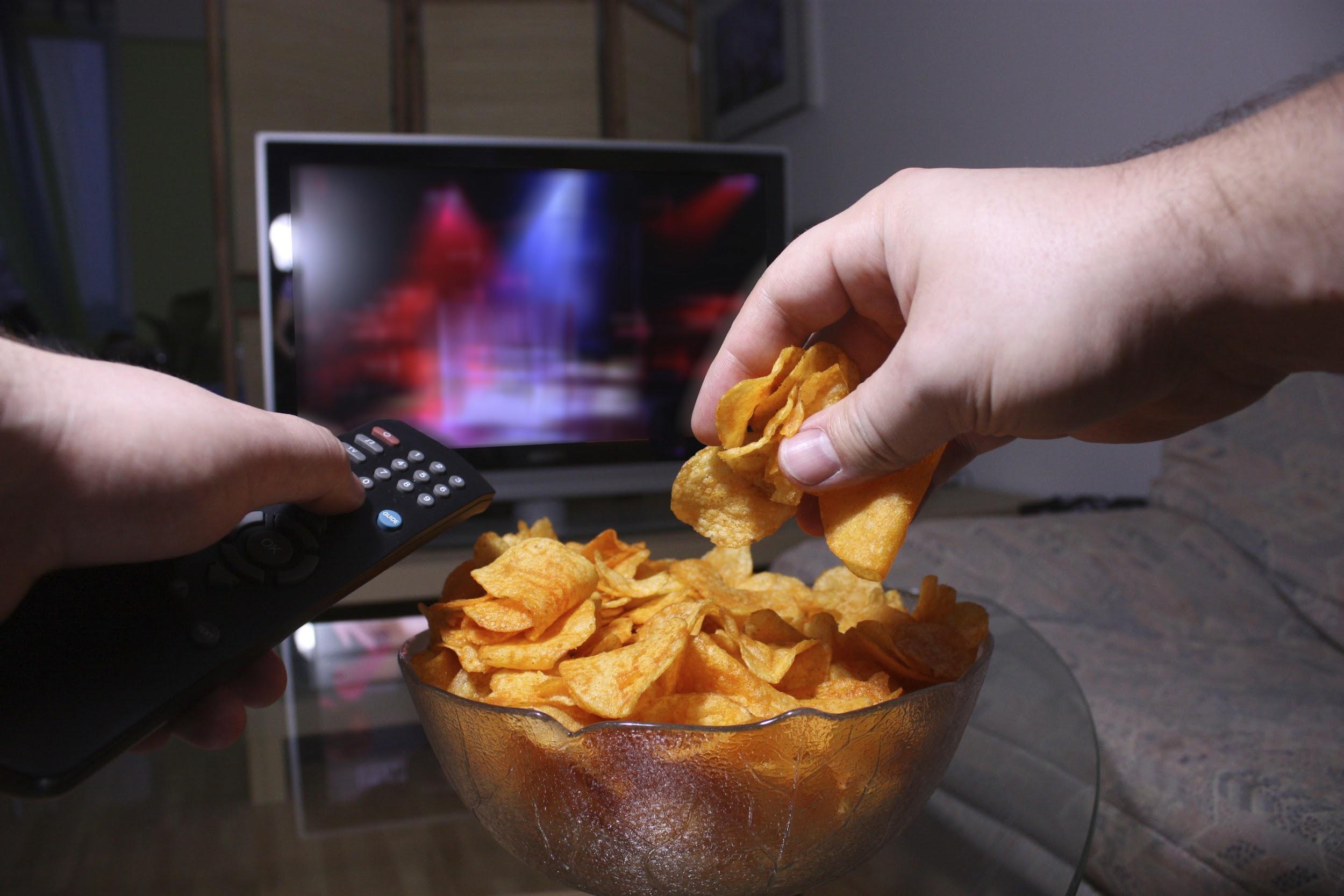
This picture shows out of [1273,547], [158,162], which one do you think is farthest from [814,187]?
[158,162]

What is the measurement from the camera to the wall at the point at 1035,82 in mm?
1353

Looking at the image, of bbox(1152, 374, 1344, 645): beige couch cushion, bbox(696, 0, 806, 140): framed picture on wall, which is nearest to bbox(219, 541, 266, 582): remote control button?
bbox(1152, 374, 1344, 645): beige couch cushion

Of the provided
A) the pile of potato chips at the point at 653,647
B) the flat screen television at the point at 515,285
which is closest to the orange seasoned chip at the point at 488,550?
the pile of potato chips at the point at 653,647

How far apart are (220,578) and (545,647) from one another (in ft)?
0.60

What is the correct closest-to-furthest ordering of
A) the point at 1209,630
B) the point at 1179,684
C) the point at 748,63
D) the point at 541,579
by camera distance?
the point at 541,579
the point at 1179,684
the point at 1209,630
the point at 748,63

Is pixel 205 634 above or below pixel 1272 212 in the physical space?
below

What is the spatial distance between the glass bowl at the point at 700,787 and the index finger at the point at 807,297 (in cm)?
22

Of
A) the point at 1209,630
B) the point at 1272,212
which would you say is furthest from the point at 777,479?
the point at 1209,630

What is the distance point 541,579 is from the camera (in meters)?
0.42

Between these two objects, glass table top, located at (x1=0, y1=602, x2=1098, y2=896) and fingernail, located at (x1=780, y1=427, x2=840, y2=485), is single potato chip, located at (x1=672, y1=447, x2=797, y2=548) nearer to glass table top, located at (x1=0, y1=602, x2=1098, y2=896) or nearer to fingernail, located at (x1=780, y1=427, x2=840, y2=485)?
fingernail, located at (x1=780, y1=427, x2=840, y2=485)

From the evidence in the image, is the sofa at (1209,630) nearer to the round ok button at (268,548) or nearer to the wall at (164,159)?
the round ok button at (268,548)

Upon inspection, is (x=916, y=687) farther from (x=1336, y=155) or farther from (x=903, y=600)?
(x=1336, y=155)

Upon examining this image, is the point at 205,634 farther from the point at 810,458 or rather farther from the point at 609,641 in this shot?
the point at 810,458

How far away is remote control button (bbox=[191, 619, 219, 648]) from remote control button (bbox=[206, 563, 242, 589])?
0.03m
